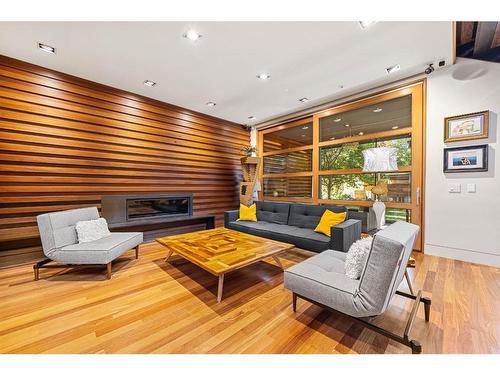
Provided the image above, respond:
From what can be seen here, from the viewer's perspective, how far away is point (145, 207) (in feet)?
13.4

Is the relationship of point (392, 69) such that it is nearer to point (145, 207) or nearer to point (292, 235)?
point (292, 235)

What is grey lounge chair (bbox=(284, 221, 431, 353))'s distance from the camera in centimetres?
128

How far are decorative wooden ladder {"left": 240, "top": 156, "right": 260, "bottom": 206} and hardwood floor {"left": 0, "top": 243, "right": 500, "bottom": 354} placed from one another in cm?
255

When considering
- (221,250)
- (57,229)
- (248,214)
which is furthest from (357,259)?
(57,229)

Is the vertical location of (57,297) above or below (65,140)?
below

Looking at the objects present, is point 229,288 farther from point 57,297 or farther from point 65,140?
point 65,140

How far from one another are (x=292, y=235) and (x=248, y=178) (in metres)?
2.49

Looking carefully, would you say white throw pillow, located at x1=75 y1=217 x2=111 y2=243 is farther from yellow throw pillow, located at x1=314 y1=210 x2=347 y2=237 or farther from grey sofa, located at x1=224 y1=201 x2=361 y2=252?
yellow throw pillow, located at x1=314 y1=210 x2=347 y2=237

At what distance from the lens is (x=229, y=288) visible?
2225 millimetres

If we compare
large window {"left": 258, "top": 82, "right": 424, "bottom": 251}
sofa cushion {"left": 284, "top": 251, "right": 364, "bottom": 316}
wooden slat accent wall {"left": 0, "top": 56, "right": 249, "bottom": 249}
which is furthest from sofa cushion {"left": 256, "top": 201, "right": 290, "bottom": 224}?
sofa cushion {"left": 284, "top": 251, "right": 364, "bottom": 316}

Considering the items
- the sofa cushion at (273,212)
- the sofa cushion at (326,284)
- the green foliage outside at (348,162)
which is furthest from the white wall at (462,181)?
the sofa cushion at (326,284)
